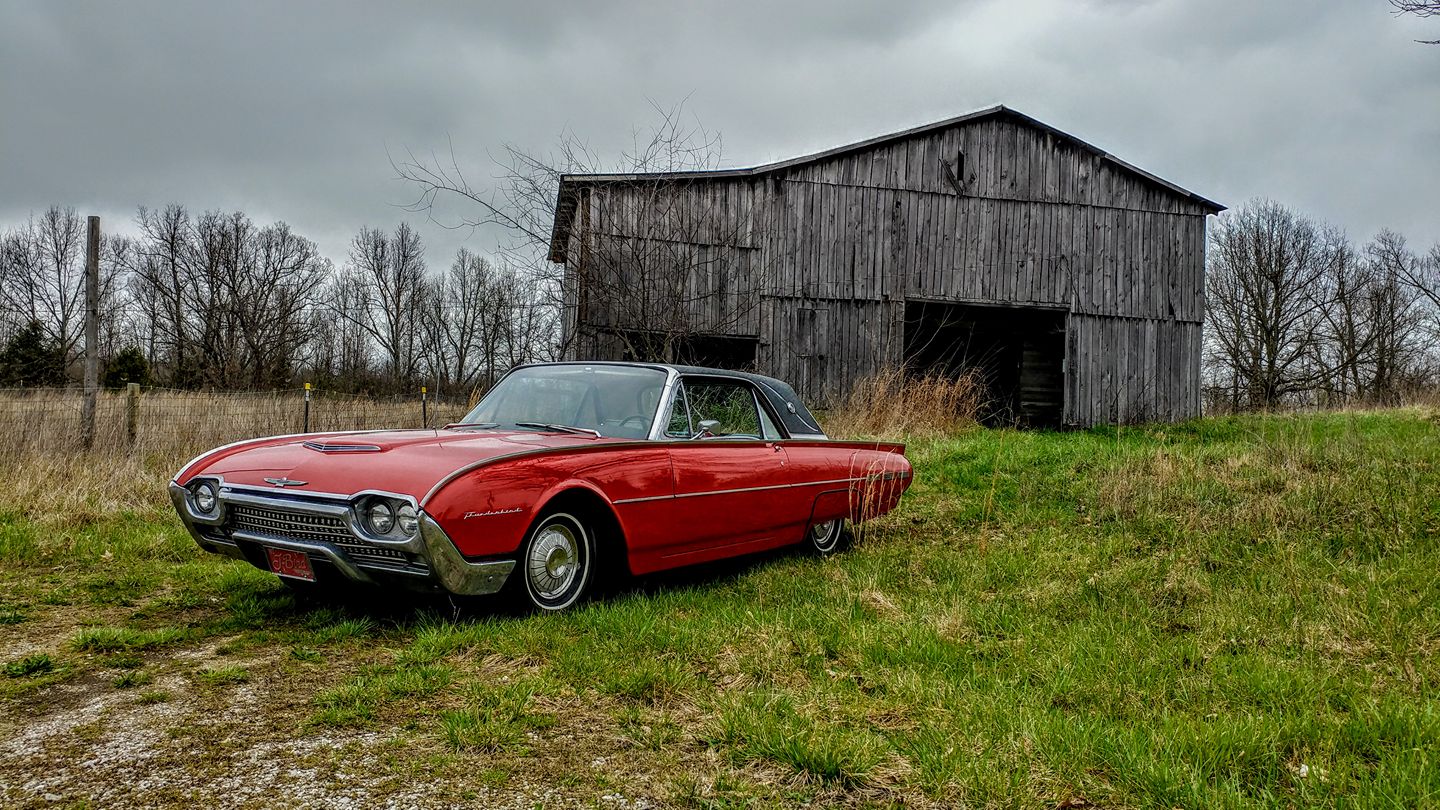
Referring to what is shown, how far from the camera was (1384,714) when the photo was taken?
2875 mm

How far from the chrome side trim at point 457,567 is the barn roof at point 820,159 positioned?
9.81 metres

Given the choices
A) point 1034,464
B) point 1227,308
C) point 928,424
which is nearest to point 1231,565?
point 1034,464

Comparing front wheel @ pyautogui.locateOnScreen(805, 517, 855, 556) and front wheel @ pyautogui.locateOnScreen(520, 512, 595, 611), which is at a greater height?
front wheel @ pyautogui.locateOnScreen(520, 512, 595, 611)

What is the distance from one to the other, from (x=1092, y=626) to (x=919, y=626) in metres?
0.84

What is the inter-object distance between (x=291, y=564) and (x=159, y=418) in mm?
9161

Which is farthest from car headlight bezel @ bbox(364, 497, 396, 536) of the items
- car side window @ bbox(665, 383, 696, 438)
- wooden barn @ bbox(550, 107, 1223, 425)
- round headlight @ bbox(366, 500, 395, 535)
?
wooden barn @ bbox(550, 107, 1223, 425)

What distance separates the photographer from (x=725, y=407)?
5.52 metres

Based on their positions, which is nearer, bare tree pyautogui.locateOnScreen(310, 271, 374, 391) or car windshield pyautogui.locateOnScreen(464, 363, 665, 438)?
car windshield pyautogui.locateOnScreen(464, 363, 665, 438)

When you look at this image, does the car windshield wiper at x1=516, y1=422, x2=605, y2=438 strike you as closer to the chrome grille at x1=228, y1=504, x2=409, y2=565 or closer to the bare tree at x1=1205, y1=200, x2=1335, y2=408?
the chrome grille at x1=228, y1=504, x2=409, y2=565

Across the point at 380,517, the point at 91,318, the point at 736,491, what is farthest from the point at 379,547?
the point at 91,318

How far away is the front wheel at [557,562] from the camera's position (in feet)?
13.4

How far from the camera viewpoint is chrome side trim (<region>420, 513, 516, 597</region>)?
353 cm

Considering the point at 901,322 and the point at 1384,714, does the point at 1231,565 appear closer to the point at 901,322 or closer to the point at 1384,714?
the point at 1384,714

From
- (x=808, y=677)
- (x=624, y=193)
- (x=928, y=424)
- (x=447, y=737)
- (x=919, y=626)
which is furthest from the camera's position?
(x=624, y=193)
